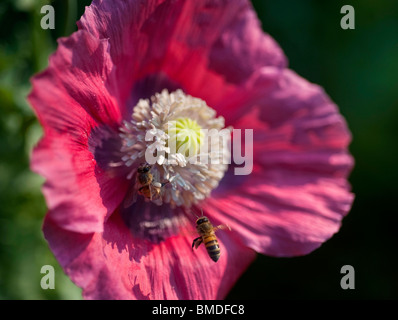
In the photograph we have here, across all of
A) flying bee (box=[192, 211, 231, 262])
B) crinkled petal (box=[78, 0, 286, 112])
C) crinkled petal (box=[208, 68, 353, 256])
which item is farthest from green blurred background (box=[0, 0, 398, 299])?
flying bee (box=[192, 211, 231, 262])

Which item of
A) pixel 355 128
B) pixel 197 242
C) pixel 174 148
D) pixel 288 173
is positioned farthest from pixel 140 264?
pixel 355 128

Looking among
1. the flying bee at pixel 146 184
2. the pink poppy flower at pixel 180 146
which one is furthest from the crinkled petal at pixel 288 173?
the flying bee at pixel 146 184

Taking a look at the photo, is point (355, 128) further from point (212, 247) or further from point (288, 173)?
point (212, 247)

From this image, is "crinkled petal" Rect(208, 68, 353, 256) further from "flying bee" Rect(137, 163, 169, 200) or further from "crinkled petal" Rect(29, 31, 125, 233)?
"crinkled petal" Rect(29, 31, 125, 233)

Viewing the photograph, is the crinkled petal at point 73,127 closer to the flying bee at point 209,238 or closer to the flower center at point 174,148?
the flower center at point 174,148

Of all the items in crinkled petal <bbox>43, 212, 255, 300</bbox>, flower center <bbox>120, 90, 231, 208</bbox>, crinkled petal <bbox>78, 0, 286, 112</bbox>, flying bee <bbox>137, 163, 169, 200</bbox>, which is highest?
crinkled petal <bbox>78, 0, 286, 112</bbox>

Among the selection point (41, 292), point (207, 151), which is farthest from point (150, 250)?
point (41, 292)
